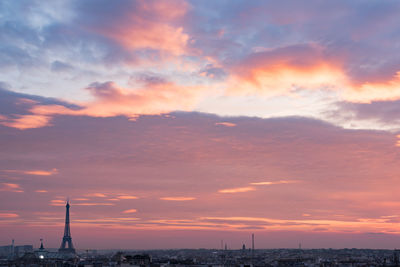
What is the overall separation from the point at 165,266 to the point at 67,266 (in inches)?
1273

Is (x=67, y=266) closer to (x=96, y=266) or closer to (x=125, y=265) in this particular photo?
(x=96, y=266)

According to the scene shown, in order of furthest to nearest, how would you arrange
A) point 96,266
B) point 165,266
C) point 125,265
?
point 165,266
point 96,266
point 125,265

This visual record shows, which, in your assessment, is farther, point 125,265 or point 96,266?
point 96,266

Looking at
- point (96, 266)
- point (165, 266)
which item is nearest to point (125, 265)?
point (96, 266)

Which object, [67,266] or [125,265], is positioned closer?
[125,265]

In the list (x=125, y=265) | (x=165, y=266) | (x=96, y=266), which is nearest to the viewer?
(x=125, y=265)

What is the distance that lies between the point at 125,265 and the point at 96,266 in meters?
23.3

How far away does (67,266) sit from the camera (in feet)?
618

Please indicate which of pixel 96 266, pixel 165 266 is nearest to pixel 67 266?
pixel 96 266

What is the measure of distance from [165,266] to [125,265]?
3551 cm

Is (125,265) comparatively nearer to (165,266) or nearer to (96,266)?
(96,266)

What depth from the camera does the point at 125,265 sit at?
15812 centimetres

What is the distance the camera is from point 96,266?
178m

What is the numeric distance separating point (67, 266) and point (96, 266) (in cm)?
1586
